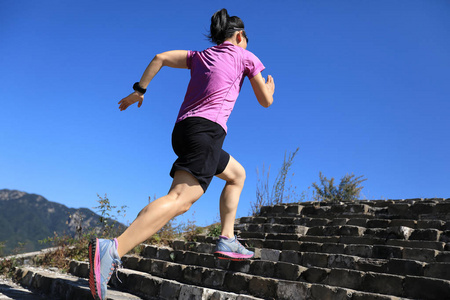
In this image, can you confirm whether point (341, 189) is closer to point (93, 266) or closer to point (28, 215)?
point (93, 266)

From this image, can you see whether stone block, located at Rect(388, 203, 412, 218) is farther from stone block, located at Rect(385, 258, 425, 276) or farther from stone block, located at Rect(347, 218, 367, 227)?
stone block, located at Rect(385, 258, 425, 276)

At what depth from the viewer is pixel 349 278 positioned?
375 centimetres

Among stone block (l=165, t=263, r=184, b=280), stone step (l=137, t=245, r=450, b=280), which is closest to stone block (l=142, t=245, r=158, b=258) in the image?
stone step (l=137, t=245, r=450, b=280)

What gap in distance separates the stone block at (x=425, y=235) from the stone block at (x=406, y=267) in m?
1.01

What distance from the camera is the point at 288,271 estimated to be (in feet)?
13.6

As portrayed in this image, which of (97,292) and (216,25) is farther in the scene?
(216,25)

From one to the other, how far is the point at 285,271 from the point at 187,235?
3131mm

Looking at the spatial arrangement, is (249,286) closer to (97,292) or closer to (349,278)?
(349,278)

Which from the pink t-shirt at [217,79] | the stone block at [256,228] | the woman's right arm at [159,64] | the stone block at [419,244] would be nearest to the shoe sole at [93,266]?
the pink t-shirt at [217,79]

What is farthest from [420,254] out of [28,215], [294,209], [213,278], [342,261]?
[28,215]

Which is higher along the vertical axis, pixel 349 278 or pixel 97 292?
pixel 349 278

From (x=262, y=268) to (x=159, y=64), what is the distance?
2.54m

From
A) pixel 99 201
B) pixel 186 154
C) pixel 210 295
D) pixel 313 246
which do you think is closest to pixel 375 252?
pixel 313 246

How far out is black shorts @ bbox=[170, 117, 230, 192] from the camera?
256 cm
